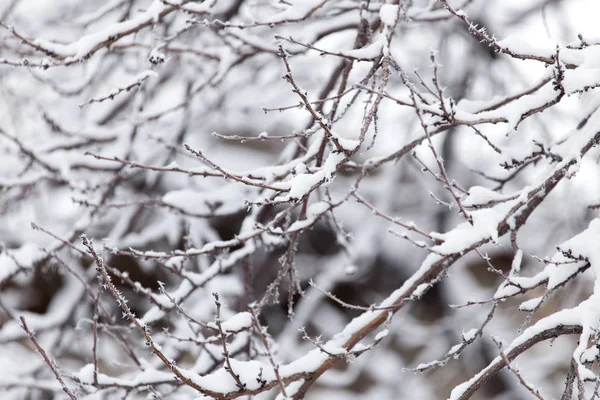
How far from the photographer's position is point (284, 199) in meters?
1.60

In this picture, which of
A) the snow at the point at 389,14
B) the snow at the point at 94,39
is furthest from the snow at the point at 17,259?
the snow at the point at 389,14

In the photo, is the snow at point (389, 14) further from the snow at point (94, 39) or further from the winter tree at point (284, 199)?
the snow at point (94, 39)

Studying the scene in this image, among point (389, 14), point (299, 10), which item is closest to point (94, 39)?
point (299, 10)

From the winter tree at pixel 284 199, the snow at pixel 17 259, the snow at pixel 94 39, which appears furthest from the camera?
the snow at pixel 17 259

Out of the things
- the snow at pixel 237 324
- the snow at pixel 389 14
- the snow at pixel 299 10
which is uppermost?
the snow at pixel 299 10

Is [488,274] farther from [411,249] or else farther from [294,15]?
[294,15]

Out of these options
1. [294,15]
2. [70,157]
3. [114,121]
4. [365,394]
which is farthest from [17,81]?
[365,394]

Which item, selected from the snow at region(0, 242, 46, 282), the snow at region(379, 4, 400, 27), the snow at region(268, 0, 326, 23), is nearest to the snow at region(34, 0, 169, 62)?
the snow at region(268, 0, 326, 23)

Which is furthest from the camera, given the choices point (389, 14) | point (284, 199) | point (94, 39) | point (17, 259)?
point (17, 259)

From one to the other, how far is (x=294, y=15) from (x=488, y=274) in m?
5.31

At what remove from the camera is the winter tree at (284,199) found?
1834 mm

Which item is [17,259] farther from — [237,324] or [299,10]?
[299,10]

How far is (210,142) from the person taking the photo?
589 cm

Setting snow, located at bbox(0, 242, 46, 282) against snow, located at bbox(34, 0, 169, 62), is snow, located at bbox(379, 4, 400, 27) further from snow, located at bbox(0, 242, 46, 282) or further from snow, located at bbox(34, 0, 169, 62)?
snow, located at bbox(0, 242, 46, 282)
